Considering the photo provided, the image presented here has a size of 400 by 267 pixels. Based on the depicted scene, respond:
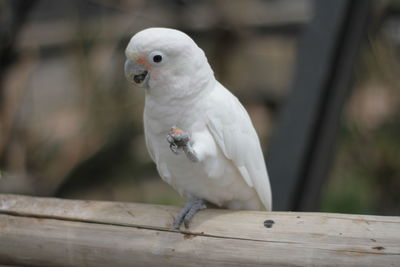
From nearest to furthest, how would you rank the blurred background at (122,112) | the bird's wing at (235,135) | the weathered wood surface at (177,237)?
the weathered wood surface at (177,237) → the bird's wing at (235,135) → the blurred background at (122,112)

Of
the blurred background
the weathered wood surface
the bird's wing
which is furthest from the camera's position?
the blurred background

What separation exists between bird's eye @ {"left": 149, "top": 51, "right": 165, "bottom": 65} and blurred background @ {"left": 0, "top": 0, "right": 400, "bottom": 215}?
1.71m

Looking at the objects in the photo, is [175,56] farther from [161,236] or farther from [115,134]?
[115,134]

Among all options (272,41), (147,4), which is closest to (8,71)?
(147,4)

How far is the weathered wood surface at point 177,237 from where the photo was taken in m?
1.02

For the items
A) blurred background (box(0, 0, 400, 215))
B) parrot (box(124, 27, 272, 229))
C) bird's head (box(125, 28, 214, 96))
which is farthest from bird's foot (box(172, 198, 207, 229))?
blurred background (box(0, 0, 400, 215))

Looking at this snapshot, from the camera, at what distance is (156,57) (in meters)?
1.08

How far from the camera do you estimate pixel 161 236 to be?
3.84 feet

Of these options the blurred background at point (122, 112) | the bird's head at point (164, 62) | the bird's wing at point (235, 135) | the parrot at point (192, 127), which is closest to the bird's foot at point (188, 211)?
the parrot at point (192, 127)

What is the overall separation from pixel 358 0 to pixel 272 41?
6.88ft

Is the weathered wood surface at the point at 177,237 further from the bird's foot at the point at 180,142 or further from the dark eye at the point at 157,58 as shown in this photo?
the dark eye at the point at 157,58

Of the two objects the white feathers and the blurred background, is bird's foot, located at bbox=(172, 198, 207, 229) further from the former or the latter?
the blurred background

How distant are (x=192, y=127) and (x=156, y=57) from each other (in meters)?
0.18

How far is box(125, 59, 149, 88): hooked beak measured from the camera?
3.59 ft
